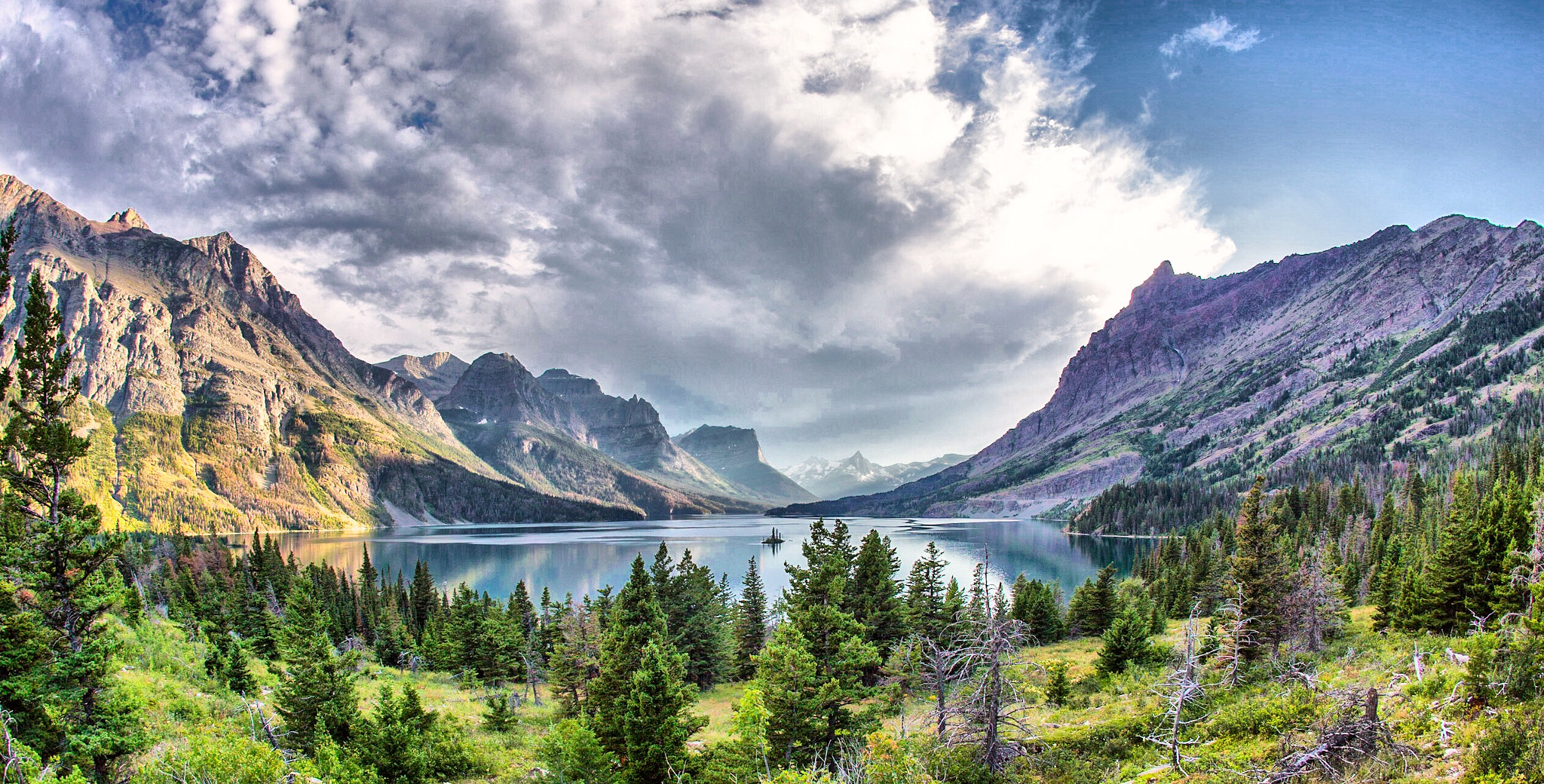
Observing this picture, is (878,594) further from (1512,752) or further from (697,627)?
(1512,752)

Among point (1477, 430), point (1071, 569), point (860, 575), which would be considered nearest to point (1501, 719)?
point (860, 575)

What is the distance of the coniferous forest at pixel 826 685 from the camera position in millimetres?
13695

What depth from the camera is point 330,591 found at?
73.1 m

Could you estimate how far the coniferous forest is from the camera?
13.7 m

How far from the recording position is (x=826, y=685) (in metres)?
22.5

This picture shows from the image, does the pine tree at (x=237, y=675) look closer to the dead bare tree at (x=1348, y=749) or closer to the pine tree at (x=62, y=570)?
the pine tree at (x=62, y=570)

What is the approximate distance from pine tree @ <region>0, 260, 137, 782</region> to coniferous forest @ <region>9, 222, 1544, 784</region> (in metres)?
0.07

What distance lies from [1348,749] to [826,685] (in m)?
14.3

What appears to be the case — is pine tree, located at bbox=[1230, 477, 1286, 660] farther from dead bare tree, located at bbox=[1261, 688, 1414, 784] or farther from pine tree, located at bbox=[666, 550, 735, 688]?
pine tree, located at bbox=[666, 550, 735, 688]

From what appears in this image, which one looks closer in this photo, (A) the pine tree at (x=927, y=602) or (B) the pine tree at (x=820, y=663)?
(B) the pine tree at (x=820, y=663)

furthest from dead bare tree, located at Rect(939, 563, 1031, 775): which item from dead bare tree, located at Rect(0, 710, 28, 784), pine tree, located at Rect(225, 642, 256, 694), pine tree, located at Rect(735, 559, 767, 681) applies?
pine tree, located at Rect(225, 642, 256, 694)

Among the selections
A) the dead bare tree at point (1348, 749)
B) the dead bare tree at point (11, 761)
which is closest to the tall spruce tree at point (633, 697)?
the dead bare tree at point (11, 761)

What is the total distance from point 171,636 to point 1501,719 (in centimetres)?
7118

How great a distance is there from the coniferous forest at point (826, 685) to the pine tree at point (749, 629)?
6.55 ft
